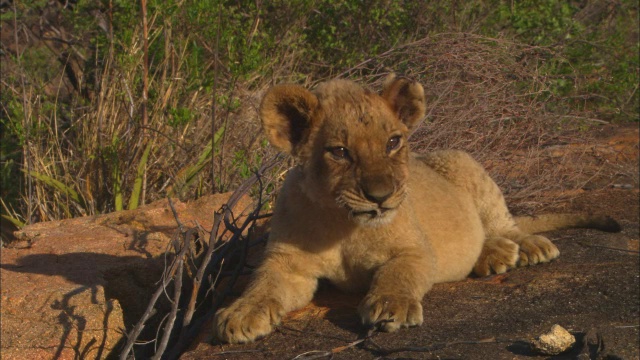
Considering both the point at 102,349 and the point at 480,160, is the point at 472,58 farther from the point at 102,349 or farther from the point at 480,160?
the point at 102,349

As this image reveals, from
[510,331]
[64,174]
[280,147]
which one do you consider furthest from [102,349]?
[64,174]

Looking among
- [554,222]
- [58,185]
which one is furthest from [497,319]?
[58,185]

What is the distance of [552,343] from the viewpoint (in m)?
3.51

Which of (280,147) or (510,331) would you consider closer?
(510,331)

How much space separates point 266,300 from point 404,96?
1279mm

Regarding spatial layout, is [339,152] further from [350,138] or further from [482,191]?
[482,191]

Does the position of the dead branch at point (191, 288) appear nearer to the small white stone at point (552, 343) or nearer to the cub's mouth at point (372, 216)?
the cub's mouth at point (372, 216)

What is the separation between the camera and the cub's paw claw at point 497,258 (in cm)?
523

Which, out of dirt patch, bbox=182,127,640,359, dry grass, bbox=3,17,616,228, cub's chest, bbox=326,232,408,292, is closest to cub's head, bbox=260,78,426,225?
cub's chest, bbox=326,232,408,292

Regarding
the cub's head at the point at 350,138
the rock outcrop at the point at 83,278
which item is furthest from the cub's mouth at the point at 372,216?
the rock outcrop at the point at 83,278

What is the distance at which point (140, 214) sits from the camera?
20.2ft

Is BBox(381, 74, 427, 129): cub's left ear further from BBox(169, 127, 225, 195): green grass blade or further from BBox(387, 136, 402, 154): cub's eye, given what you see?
BBox(169, 127, 225, 195): green grass blade

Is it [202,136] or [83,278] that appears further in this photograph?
[202,136]

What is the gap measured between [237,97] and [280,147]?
3571 millimetres
